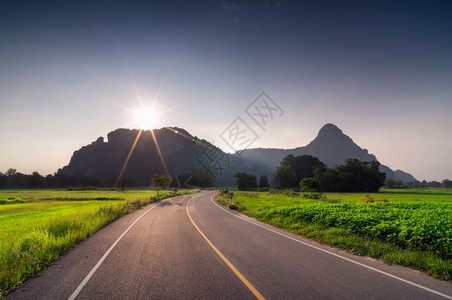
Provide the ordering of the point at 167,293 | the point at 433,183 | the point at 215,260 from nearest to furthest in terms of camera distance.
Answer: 1. the point at 167,293
2. the point at 215,260
3. the point at 433,183

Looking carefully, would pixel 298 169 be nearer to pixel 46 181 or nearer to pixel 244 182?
pixel 244 182

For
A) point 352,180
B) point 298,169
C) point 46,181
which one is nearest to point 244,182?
point 298,169

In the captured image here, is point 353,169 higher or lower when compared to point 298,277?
higher

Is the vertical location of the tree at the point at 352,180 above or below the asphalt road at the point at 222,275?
above

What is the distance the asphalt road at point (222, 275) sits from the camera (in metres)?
4.92

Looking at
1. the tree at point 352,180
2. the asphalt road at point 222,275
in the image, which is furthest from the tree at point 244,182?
the asphalt road at point 222,275

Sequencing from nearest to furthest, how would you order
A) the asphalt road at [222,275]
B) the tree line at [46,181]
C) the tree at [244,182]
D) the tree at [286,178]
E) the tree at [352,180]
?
the asphalt road at [222,275]
the tree at [352,180]
the tree at [286,178]
the tree at [244,182]
the tree line at [46,181]

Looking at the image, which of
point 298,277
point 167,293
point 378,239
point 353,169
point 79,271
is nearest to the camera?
point 167,293

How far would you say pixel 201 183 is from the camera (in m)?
156

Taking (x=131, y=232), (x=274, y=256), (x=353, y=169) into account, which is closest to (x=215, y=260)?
(x=274, y=256)

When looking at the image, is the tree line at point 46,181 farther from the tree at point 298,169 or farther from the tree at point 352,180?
the tree at point 352,180

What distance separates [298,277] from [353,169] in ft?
355

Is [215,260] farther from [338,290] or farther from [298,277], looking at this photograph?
[338,290]

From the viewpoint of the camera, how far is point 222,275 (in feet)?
19.2
